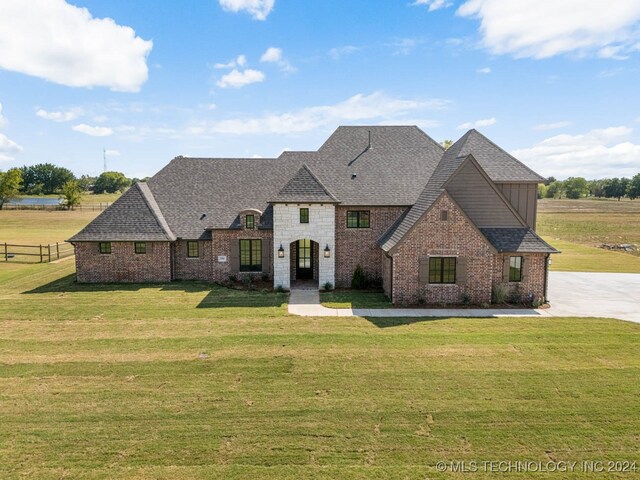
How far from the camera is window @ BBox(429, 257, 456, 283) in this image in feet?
58.2

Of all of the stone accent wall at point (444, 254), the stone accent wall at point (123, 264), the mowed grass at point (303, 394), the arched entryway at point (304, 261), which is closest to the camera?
the mowed grass at point (303, 394)

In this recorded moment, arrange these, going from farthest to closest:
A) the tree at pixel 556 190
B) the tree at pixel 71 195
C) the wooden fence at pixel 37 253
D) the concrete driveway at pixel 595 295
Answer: the tree at pixel 556 190 < the tree at pixel 71 195 < the wooden fence at pixel 37 253 < the concrete driveway at pixel 595 295

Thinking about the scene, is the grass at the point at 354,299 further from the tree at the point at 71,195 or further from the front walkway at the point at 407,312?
the tree at the point at 71,195

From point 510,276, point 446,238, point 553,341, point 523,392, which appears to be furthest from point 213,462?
point 510,276

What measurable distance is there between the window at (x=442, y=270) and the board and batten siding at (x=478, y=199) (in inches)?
110

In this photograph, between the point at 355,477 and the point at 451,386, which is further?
the point at 451,386

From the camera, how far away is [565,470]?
284 inches

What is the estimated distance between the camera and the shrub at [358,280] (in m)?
20.8

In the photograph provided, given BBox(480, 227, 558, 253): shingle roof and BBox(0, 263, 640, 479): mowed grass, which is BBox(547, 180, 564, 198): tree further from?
BBox(0, 263, 640, 479): mowed grass

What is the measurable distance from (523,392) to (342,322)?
6859 mm

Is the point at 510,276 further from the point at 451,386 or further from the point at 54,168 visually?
the point at 54,168

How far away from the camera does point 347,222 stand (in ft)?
69.5

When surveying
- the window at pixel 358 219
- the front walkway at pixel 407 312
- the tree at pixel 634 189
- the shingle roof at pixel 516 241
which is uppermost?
the tree at pixel 634 189

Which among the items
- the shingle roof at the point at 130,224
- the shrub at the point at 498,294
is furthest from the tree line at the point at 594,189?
the shingle roof at the point at 130,224
